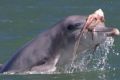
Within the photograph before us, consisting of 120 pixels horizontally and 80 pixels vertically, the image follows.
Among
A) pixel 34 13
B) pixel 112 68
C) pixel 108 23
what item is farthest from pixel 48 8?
pixel 112 68

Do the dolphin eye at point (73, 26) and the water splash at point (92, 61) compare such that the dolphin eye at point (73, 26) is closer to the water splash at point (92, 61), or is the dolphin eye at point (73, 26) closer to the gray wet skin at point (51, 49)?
the gray wet skin at point (51, 49)

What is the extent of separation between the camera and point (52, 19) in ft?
76.0

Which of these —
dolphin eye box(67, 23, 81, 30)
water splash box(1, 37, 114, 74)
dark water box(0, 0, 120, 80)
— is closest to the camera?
dolphin eye box(67, 23, 81, 30)

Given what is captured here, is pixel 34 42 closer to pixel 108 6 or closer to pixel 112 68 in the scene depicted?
pixel 112 68

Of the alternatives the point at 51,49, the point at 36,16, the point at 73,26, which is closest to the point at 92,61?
the point at 51,49

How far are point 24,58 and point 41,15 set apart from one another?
764cm

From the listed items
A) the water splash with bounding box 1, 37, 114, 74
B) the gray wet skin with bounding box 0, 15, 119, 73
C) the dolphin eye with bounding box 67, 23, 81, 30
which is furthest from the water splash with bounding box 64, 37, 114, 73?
→ the dolphin eye with bounding box 67, 23, 81, 30

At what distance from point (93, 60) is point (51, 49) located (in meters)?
1.83

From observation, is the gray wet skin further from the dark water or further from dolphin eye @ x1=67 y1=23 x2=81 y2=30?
the dark water

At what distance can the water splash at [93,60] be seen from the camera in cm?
1609

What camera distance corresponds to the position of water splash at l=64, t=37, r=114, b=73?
16089 mm

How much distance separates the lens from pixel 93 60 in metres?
17.7

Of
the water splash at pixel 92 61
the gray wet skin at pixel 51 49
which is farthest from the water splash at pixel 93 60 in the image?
the gray wet skin at pixel 51 49

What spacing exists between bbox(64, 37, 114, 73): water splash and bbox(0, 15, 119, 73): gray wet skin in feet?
0.99
